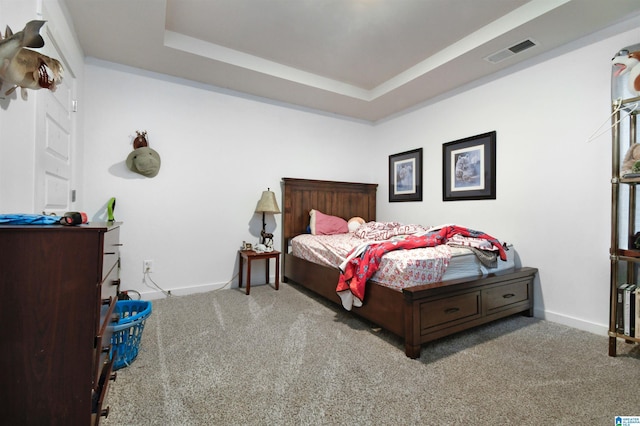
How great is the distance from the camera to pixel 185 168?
3240mm

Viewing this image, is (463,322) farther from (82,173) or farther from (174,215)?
(82,173)

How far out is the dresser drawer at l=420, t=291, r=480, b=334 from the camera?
191cm

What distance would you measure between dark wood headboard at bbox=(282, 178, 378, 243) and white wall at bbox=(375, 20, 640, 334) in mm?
1478

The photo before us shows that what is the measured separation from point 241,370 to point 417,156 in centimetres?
326

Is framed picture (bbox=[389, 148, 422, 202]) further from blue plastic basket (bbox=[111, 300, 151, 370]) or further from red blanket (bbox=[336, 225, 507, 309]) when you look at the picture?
blue plastic basket (bbox=[111, 300, 151, 370])

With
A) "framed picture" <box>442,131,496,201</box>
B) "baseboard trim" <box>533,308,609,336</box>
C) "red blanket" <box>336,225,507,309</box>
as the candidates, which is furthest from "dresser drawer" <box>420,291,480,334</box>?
"framed picture" <box>442,131,496,201</box>

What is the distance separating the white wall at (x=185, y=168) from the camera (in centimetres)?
288

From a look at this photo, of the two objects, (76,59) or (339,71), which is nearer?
(76,59)

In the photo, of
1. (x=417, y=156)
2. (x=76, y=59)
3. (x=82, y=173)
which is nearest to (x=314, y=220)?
(x=417, y=156)

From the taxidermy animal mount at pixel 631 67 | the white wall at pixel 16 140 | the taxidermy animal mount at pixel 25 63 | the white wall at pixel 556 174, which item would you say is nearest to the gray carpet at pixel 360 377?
the white wall at pixel 556 174

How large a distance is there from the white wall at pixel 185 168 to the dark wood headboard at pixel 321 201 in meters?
0.17

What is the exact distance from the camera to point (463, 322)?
82.7 inches

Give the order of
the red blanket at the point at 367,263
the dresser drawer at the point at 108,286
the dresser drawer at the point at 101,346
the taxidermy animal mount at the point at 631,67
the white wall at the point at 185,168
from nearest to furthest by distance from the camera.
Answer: the dresser drawer at the point at 101,346 < the dresser drawer at the point at 108,286 < the taxidermy animal mount at the point at 631,67 < the red blanket at the point at 367,263 < the white wall at the point at 185,168

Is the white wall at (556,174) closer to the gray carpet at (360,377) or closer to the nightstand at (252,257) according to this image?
the gray carpet at (360,377)
